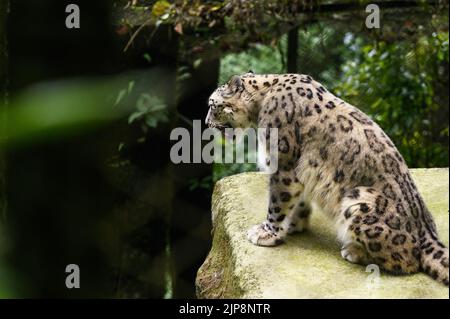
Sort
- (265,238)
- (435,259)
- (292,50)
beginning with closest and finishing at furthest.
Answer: (435,259)
(265,238)
(292,50)

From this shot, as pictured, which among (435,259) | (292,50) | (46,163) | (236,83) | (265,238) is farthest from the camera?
(292,50)

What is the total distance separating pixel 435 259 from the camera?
1811 mm

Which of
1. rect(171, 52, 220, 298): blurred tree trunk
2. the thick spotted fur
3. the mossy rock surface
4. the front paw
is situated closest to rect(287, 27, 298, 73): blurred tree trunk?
rect(171, 52, 220, 298): blurred tree trunk

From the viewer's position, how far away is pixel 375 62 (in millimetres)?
3920

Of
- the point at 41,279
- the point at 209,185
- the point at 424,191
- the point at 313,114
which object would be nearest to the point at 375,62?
the point at 209,185

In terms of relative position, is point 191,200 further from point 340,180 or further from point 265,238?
point 340,180

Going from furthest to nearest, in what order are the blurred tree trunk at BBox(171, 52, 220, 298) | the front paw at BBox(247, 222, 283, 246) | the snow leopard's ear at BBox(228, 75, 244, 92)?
the blurred tree trunk at BBox(171, 52, 220, 298) < the snow leopard's ear at BBox(228, 75, 244, 92) < the front paw at BBox(247, 222, 283, 246)

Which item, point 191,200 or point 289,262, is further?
point 191,200

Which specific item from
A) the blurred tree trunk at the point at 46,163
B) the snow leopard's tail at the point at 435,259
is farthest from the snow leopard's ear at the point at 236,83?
the blurred tree trunk at the point at 46,163

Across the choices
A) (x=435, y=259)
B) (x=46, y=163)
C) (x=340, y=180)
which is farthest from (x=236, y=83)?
(x=46, y=163)

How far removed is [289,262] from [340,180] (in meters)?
0.30

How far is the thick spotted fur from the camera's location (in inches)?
72.9

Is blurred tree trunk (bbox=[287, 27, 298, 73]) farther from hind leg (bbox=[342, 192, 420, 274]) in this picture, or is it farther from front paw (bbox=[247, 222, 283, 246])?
hind leg (bbox=[342, 192, 420, 274])

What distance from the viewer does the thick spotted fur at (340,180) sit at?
6.07 feet
